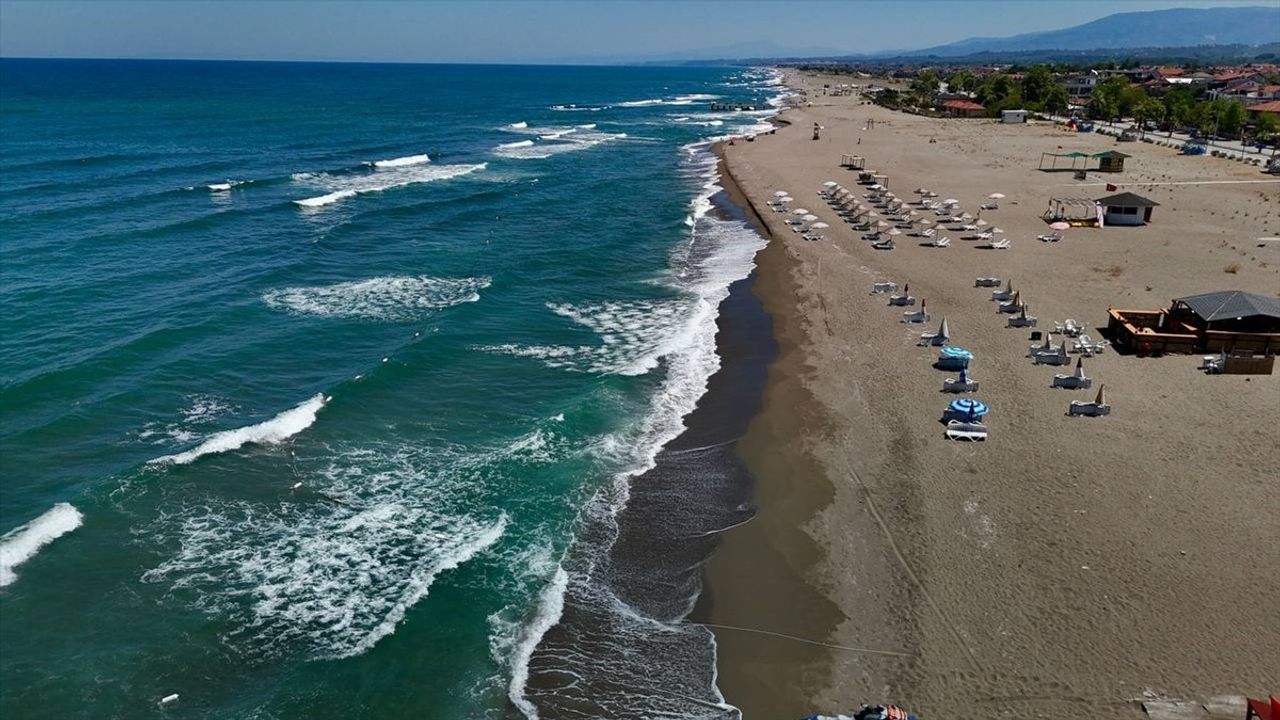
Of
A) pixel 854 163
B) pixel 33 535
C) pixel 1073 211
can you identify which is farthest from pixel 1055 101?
pixel 33 535

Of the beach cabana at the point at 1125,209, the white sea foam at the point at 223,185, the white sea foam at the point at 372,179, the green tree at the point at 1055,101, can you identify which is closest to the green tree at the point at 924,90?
the green tree at the point at 1055,101

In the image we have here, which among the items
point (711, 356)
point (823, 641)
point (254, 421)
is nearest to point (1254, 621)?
point (823, 641)

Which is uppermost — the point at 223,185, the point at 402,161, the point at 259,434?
the point at 402,161

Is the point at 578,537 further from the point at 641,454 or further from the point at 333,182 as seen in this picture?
the point at 333,182

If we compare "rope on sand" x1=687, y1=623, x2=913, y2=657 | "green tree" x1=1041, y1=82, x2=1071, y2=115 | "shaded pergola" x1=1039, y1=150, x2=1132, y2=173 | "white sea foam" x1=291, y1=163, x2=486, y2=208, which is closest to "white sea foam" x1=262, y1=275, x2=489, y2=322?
"white sea foam" x1=291, y1=163, x2=486, y2=208

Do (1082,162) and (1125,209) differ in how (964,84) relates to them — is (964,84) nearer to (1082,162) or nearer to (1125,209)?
(1082,162)

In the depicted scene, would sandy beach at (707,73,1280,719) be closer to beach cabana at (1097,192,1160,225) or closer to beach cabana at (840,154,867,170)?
beach cabana at (1097,192,1160,225)
